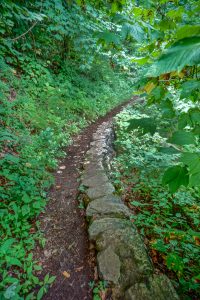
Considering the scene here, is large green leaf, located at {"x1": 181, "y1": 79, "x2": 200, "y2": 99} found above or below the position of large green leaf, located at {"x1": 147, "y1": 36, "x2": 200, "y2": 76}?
below

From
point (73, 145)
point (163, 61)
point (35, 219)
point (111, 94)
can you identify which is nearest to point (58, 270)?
point (35, 219)

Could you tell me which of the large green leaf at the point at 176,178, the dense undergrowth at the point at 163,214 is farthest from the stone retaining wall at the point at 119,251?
the large green leaf at the point at 176,178

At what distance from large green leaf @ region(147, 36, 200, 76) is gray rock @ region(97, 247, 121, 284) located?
8.31 ft

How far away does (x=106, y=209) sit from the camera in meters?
3.50

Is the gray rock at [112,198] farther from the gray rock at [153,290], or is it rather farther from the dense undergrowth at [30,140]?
the gray rock at [153,290]

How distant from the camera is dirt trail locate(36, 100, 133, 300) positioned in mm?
2650

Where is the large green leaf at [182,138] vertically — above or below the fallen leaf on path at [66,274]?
above

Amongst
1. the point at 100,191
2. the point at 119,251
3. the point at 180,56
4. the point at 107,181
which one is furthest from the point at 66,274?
the point at 180,56

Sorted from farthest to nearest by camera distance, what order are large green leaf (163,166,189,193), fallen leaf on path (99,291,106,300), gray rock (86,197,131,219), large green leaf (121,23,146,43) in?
1. gray rock (86,197,131,219)
2. fallen leaf on path (99,291,106,300)
3. large green leaf (121,23,146,43)
4. large green leaf (163,166,189,193)

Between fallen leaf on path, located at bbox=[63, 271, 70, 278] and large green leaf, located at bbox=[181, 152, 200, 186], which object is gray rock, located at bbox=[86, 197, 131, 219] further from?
large green leaf, located at bbox=[181, 152, 200, 186]

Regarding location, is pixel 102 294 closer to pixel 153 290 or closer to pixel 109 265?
pixel 109 265

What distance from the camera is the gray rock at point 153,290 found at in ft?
7.36

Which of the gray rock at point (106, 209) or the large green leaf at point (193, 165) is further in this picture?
the gray rock at point (106, 209)

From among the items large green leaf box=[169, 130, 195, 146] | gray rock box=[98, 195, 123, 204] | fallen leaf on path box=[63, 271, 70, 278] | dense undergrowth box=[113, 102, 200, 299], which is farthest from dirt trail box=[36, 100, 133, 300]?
large green leaf box=[169, 130, 195, 146]
